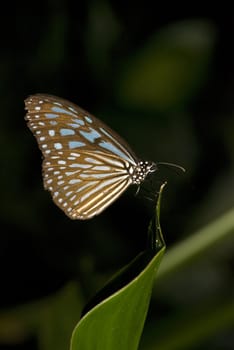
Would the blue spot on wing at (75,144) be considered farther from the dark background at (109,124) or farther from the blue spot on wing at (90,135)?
the dark background at (109,124)

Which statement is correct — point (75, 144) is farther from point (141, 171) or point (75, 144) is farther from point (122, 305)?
point (122, 305)

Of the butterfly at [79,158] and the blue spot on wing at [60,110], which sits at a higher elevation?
the blue spot on wing at [60,110]

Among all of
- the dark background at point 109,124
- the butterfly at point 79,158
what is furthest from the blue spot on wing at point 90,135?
the dark background at point 109,124

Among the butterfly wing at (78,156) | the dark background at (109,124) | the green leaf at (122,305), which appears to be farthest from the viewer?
the dark background at (109,124)

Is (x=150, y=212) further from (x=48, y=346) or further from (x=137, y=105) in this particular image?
(x=48, y=346)

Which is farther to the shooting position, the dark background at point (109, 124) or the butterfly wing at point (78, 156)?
the dark background at point (109, 124)

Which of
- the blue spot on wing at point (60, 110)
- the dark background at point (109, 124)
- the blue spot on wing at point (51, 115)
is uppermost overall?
the blue spot on wing at point (60, 110)

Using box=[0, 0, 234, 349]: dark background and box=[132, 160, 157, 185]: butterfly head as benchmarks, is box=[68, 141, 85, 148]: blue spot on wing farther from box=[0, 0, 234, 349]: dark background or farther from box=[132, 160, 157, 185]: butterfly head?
box=[0, 0, 234, 349]: dark background

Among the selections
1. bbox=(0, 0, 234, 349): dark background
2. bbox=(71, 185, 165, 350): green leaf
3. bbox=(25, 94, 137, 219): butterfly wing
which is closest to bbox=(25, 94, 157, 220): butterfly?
bbox=(25, 94, 137, 219): butterfly wing
